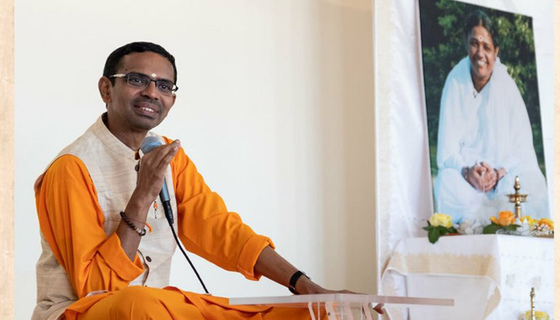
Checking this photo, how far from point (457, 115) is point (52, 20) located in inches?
119

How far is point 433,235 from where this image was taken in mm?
5684

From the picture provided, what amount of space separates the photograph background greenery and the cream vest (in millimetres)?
3436

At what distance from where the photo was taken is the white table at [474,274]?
5.37 metres

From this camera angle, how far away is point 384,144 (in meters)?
5.91

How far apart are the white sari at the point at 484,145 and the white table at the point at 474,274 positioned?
0.51 meters

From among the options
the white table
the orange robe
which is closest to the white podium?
the orange robe

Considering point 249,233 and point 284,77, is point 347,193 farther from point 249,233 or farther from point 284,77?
point 249,233

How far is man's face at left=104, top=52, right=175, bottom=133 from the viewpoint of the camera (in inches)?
118

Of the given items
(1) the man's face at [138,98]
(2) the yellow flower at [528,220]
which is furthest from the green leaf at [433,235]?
(1) the man's face at [138,98]

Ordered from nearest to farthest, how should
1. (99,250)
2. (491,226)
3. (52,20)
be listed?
(99,250)
(52,20)
(491,226)

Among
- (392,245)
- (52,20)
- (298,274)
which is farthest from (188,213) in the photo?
(392,245)

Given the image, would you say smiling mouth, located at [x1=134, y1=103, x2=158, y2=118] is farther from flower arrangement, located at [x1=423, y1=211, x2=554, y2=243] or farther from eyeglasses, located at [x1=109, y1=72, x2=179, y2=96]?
flower arrangement, located at [x1=423, y1=211, x2=554, y2=243]

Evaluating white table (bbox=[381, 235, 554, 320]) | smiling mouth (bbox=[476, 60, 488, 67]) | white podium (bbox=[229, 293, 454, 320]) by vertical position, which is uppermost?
smiling mouth (bbox=[476, 60, 488, 67])

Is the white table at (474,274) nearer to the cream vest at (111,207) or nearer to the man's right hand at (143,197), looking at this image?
the cream vest at (111,207)
